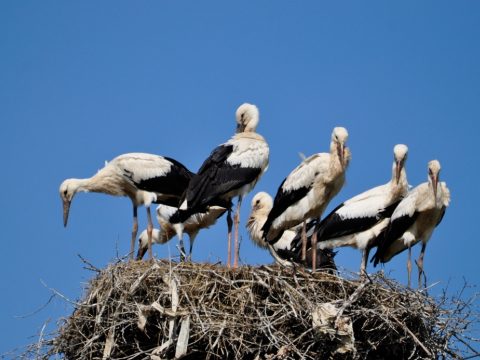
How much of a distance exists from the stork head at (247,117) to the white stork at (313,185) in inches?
45.7

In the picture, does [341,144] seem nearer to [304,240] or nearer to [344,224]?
[304,240]

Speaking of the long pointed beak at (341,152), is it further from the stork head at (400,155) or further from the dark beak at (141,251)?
the dark beak at (141,251)

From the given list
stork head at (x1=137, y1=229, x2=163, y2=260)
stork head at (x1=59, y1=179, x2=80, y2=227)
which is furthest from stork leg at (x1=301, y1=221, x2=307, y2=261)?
stork head at (x1=137, y1=229, x2=163, y2=260)

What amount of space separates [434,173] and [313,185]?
138 cm

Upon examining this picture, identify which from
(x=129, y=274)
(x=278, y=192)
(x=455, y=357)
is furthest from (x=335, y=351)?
(x=278, y=192)

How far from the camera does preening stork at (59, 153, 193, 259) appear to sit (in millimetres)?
13859

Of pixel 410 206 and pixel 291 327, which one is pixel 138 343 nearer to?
pixel 291 327

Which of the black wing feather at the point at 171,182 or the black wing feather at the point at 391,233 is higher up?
the black wing feather at the point at 171,182

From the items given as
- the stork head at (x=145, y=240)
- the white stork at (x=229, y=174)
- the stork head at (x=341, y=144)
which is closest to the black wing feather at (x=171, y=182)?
the white stork at (x=229, y=174)

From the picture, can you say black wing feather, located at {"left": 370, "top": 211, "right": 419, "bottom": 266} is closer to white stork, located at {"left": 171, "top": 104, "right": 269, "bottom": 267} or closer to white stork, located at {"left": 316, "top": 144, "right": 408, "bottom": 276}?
white stork, located at {"left": 316, "top": 144, "right": 408, "bottom": 276}

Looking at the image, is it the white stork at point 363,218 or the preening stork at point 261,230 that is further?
the preening stork at point 261,230

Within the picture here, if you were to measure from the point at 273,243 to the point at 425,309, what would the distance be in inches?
122

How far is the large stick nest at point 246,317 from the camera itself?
Answer: 408 inches

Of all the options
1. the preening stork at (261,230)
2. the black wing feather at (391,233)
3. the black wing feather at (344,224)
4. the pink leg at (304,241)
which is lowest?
the pink leg at (304,241)
